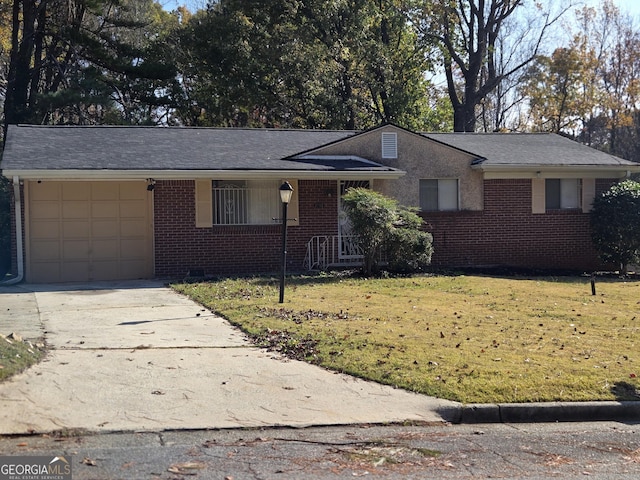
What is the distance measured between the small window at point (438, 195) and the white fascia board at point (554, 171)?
829 mm

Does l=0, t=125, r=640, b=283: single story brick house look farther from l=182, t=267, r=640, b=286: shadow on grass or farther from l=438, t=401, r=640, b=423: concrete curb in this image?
l=438, t=401, r=640, b=423: concrete curb

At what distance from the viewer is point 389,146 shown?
63.0ft

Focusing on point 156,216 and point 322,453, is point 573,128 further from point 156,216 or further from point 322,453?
point 322,453

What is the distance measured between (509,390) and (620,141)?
43045 millimetres

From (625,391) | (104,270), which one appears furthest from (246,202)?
(625,391)

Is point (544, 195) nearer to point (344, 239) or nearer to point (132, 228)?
point (344, 239)

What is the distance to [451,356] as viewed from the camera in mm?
8680

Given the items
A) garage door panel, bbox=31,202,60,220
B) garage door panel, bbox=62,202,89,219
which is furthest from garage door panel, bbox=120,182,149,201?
garage door panel, bbox=31,202,60,220

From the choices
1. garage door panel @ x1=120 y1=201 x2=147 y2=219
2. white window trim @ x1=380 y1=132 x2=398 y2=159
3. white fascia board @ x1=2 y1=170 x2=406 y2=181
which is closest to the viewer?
white fascia board @ x1=2 y1=170 x2=406 y2=181

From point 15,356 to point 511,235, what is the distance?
48.8 ft

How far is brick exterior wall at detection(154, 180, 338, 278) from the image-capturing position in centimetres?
1695

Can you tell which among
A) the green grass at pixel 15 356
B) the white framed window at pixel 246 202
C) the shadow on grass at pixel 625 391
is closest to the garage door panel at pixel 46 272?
the white framed window at pixel 246 202

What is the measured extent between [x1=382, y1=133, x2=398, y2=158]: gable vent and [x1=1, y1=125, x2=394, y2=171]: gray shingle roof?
82 centimetres

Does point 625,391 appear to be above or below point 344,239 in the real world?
below
